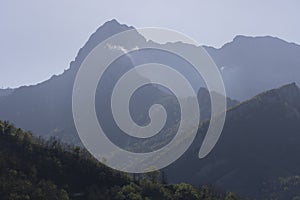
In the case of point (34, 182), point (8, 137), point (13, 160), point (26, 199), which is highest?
point (8, 137)

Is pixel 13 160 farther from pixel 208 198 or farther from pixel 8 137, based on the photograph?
pixel 208 198

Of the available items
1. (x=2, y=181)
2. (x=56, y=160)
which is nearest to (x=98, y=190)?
(x=56, y=160)

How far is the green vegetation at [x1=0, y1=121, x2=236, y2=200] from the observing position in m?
99.8

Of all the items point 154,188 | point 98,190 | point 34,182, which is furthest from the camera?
point 154,188

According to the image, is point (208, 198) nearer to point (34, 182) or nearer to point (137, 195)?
point (137, 195)

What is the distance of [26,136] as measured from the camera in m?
130

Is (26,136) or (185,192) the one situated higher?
(26,136)

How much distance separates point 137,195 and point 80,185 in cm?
1337

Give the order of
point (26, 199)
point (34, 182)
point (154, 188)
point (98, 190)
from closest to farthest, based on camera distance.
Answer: point (26, 199), point (34, 182), point (98, 190), point (154, 188)

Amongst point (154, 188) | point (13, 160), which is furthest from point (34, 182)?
point (154, 188)

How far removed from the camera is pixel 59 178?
380ft

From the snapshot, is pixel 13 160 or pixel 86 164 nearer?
pixel 13 160

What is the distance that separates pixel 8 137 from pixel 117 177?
95.4ft

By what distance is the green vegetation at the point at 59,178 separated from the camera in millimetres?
99750
